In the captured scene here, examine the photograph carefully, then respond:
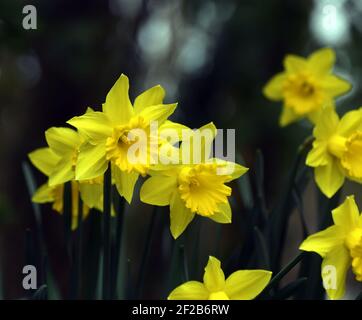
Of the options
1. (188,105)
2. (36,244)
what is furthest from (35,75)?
(36,244)

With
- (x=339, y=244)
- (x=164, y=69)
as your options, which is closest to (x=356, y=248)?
(x=339, y=244)

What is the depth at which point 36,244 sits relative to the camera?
1.44 meters

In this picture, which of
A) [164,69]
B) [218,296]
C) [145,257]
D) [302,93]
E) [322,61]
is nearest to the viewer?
[218,296]

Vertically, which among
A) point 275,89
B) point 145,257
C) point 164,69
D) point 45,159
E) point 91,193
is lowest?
point 145,257

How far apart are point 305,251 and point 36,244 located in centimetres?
61

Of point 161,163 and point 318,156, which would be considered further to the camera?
point 318,156

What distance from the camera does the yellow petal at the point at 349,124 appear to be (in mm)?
1326

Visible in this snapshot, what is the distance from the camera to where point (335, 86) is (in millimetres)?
1914

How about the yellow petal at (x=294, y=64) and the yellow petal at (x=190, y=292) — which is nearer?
the yellow petal at (x=190, y=292)

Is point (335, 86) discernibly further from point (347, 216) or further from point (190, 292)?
point (190, 292)

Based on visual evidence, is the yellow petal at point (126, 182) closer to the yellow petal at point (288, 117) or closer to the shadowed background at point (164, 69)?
the yellow petal at point (288, 117)

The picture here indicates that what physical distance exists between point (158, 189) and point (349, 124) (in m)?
0.45

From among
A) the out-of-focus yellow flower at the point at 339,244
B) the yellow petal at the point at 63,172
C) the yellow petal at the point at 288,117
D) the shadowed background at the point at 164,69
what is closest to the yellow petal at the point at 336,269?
the out-of-focus yellow flower at the point at 339,244

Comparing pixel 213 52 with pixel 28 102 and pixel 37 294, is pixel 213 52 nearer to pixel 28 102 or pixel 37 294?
pixel 28 102
